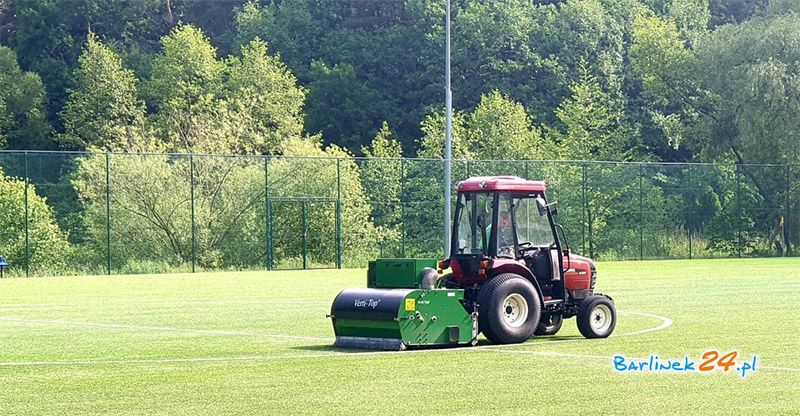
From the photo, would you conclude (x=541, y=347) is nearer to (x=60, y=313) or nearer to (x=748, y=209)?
(x=60, y=313)

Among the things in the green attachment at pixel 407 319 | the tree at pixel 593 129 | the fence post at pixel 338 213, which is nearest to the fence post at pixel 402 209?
the fence post at pixel 338 213

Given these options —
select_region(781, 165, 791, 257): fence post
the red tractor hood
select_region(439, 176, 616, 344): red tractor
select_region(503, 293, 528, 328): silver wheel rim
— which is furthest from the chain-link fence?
select_region(503, 293, 528, 328): silver wheel rim

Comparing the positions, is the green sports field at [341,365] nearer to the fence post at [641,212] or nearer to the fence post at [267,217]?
the fence post at [267,217]

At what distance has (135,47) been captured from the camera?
83.0m

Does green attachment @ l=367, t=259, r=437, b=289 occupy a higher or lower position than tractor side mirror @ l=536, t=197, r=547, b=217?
lower

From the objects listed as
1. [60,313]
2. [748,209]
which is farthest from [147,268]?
[748,209]

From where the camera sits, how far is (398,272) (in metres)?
17.3

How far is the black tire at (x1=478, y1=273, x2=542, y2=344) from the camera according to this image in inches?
659

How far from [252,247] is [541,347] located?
91.0 feet

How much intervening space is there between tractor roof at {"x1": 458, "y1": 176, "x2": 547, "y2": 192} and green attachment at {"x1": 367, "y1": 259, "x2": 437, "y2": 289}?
1219mm

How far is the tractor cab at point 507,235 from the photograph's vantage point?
1748 cm

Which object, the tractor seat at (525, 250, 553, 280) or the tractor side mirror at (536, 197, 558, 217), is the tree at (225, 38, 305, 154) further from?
the tractor seat at (525, 250, 553, 280)

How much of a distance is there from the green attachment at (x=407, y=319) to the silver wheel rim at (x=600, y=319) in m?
1.84

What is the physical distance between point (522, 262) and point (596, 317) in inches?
49.4
